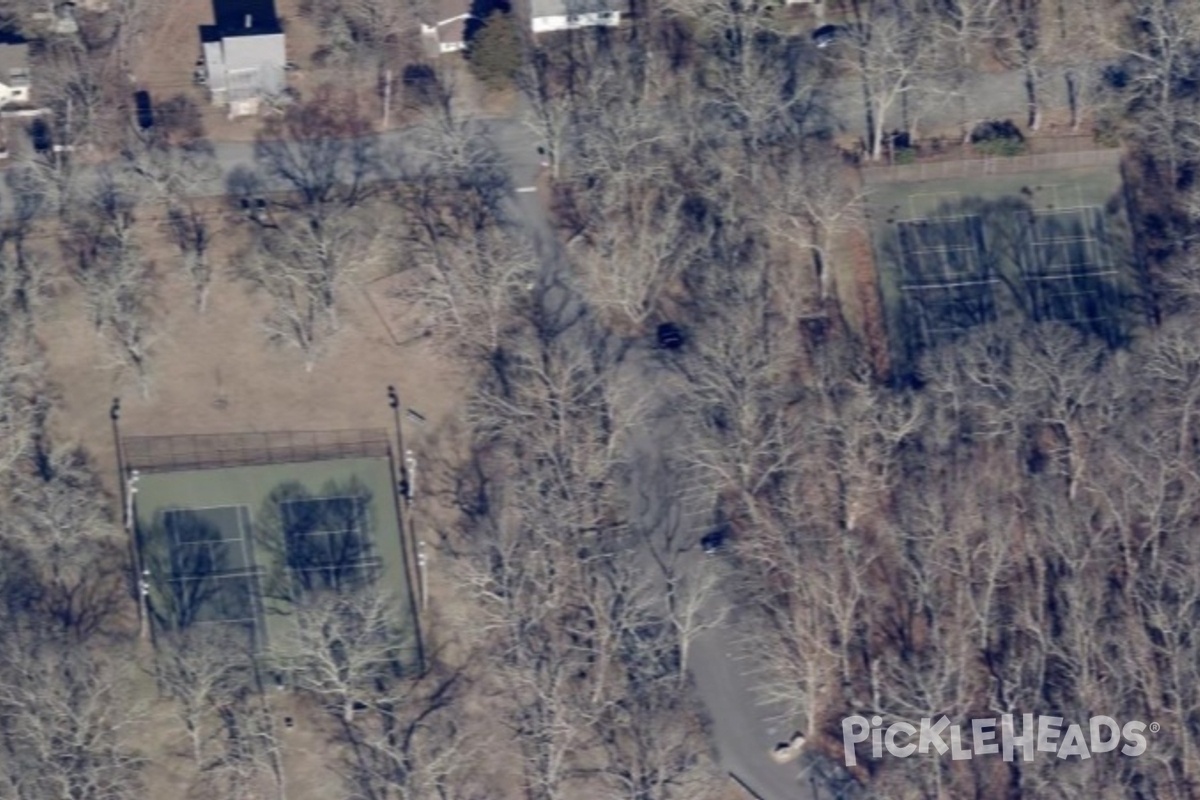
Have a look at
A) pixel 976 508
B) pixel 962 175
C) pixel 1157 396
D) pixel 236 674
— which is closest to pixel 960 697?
pixel 976 508

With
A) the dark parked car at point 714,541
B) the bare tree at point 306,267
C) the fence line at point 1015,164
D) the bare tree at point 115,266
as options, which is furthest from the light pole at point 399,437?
the fence line at point 1015,164

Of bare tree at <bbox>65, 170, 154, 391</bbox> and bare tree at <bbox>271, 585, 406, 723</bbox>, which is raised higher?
bare tree at <bbox>65, 170, 154, 391</bbox>

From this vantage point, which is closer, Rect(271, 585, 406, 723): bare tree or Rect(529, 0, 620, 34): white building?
Rect(271, 585, 406, 723): bare tree

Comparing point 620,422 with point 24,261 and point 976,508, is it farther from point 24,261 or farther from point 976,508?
point 24,261

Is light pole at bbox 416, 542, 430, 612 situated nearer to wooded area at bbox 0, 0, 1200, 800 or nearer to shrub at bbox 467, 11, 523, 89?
wooded area at bbox 0, 0, 1200, 800

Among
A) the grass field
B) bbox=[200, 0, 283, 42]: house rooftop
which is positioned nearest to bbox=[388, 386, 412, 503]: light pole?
bbox=[200, 0, 283, 42]: house rooftop
